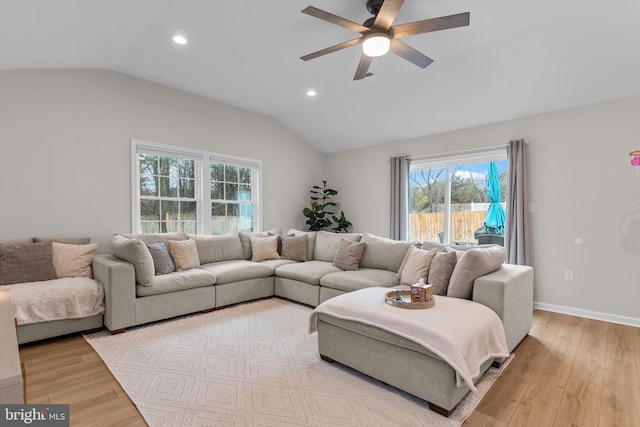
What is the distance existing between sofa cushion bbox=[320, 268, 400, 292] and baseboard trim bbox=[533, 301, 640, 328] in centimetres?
202

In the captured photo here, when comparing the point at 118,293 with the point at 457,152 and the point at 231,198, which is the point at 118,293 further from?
the point at 457,152

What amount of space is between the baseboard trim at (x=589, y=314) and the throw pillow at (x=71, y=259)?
5.30 metres

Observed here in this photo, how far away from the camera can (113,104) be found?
3975 millimetres

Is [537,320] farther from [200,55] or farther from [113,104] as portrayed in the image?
[113,104]

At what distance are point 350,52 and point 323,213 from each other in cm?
315

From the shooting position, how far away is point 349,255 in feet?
13.0

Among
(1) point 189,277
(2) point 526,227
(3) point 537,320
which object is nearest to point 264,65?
(1) point 189,277

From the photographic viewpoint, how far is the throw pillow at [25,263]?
9.63 ft

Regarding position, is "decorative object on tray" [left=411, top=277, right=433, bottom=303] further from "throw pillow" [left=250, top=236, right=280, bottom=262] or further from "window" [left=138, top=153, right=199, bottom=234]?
"window" [left=138, top=153, right=199, bottom=234]

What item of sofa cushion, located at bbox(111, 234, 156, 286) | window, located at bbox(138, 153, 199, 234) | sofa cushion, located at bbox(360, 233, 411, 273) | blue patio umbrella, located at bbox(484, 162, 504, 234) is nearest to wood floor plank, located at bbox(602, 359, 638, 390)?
sofa cushion, located at bbox(360, 233, 411, 273)

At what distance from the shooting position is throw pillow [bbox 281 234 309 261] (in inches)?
184

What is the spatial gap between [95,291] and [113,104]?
235 centimetres

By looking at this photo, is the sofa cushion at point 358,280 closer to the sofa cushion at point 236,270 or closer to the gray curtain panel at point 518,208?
the sofa cushion at point 236,270

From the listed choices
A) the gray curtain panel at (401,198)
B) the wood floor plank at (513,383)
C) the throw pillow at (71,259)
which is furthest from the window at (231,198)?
the wood floor plank at (513,383)
